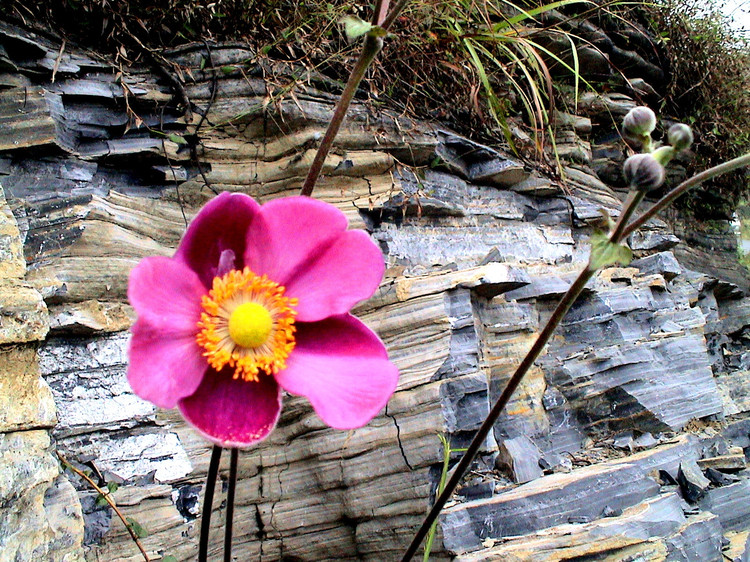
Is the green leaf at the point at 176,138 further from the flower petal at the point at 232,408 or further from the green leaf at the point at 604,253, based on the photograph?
the green leaf at the point at 604,253

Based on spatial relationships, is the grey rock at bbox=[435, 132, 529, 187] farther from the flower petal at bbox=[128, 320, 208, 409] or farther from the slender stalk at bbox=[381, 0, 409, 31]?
the flower petal at bbox=[128, 320, 208, 409]

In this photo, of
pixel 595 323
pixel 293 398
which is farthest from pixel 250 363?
pixel 595 323

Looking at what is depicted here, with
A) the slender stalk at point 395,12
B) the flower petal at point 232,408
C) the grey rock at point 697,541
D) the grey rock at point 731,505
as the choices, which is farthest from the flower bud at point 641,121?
the grey rock at point 731,505

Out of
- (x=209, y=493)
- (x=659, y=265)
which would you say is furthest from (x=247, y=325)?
(x=659, y=265)

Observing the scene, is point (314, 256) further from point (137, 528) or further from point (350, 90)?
point (137, 528)

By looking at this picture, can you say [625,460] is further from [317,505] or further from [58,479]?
[58,479]
